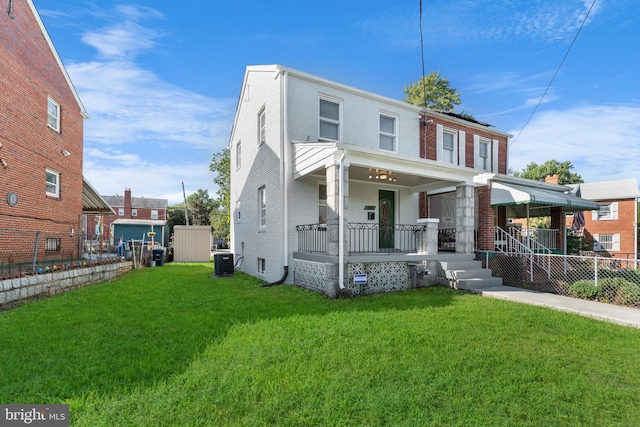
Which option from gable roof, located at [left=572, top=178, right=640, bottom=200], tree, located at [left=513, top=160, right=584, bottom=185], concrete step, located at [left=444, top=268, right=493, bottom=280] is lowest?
concrete step, located at [left=444, top=268, right=493, bottom=280]

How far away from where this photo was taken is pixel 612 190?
72.8 feet

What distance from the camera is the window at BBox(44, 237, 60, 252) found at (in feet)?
34.9

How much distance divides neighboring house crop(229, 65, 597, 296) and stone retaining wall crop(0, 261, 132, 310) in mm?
5191

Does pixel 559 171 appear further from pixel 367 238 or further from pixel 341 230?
pixel 341 230

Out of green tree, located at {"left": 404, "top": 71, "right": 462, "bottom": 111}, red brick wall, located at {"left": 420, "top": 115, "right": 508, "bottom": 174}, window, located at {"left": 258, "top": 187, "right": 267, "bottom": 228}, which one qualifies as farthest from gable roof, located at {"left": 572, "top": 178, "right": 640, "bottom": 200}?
window, located at {"left": 258, "top": 187, "right": 267, "bottom": 228}

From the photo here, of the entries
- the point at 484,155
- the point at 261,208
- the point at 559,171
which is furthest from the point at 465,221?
the point at 559,171

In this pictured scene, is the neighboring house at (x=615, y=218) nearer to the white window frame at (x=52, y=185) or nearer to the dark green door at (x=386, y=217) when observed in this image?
the dark green door at (x=386, y=217)

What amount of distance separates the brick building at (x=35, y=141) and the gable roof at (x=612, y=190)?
1152 inches

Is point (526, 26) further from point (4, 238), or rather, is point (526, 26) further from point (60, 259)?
point (60, 259)

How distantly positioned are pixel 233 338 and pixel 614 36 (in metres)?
13.8

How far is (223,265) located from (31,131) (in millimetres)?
7757

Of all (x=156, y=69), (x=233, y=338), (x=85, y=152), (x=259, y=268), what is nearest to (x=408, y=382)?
(x=233, y=338)

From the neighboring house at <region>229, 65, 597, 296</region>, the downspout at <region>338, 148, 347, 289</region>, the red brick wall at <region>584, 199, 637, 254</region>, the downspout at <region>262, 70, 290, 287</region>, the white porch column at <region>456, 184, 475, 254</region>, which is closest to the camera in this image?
the downspout at <region>338, 148, 347, 289</region>

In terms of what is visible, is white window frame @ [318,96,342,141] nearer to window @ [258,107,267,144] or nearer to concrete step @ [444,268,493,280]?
window @ [258,107,267,144]
